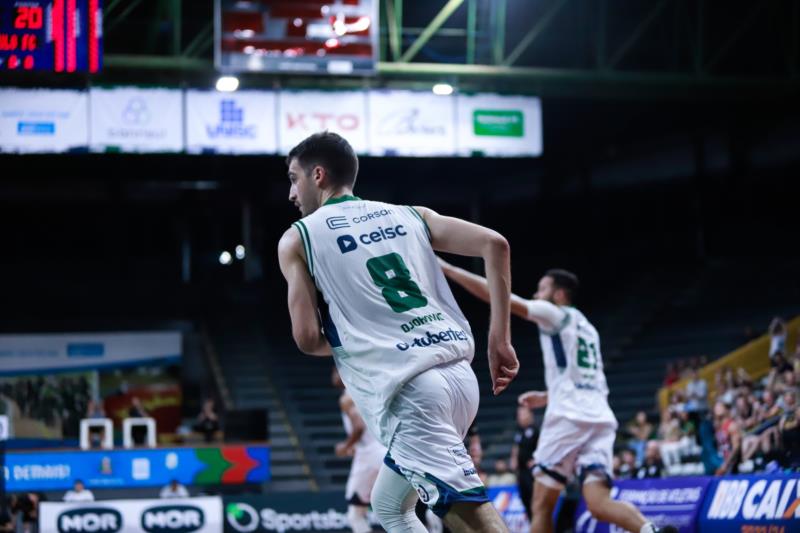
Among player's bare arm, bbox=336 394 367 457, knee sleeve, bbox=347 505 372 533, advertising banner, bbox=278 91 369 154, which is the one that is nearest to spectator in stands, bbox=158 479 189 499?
advertising banner, bbox=278 91 369 154

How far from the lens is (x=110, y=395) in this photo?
2733 cm

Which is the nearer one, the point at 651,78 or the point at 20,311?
the point at 651,78

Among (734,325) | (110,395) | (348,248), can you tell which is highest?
(348,248)

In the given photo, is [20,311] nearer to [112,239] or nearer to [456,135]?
[112,239]

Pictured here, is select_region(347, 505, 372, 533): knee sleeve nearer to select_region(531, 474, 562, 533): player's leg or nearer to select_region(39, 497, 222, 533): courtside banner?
select_region(39, 497, 222, 533): courtside banner

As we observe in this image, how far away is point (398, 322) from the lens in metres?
4.33

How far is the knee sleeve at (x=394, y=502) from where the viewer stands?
4.52 metres

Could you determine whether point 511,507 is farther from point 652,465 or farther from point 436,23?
point 436,23

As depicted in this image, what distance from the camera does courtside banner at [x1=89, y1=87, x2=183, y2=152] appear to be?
57.9ft

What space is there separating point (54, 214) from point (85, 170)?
2.60 m

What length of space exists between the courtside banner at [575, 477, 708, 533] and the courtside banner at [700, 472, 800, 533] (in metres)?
0.14

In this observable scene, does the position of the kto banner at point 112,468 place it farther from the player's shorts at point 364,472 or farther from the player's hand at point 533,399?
the player's hand at point 533,399

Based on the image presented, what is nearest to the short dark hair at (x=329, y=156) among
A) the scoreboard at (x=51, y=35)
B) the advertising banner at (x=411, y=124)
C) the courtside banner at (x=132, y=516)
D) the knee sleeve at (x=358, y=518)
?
the knee sleeve at (x=358, y=518)

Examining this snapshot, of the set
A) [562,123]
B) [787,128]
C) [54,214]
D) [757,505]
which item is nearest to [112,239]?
[54,214]
